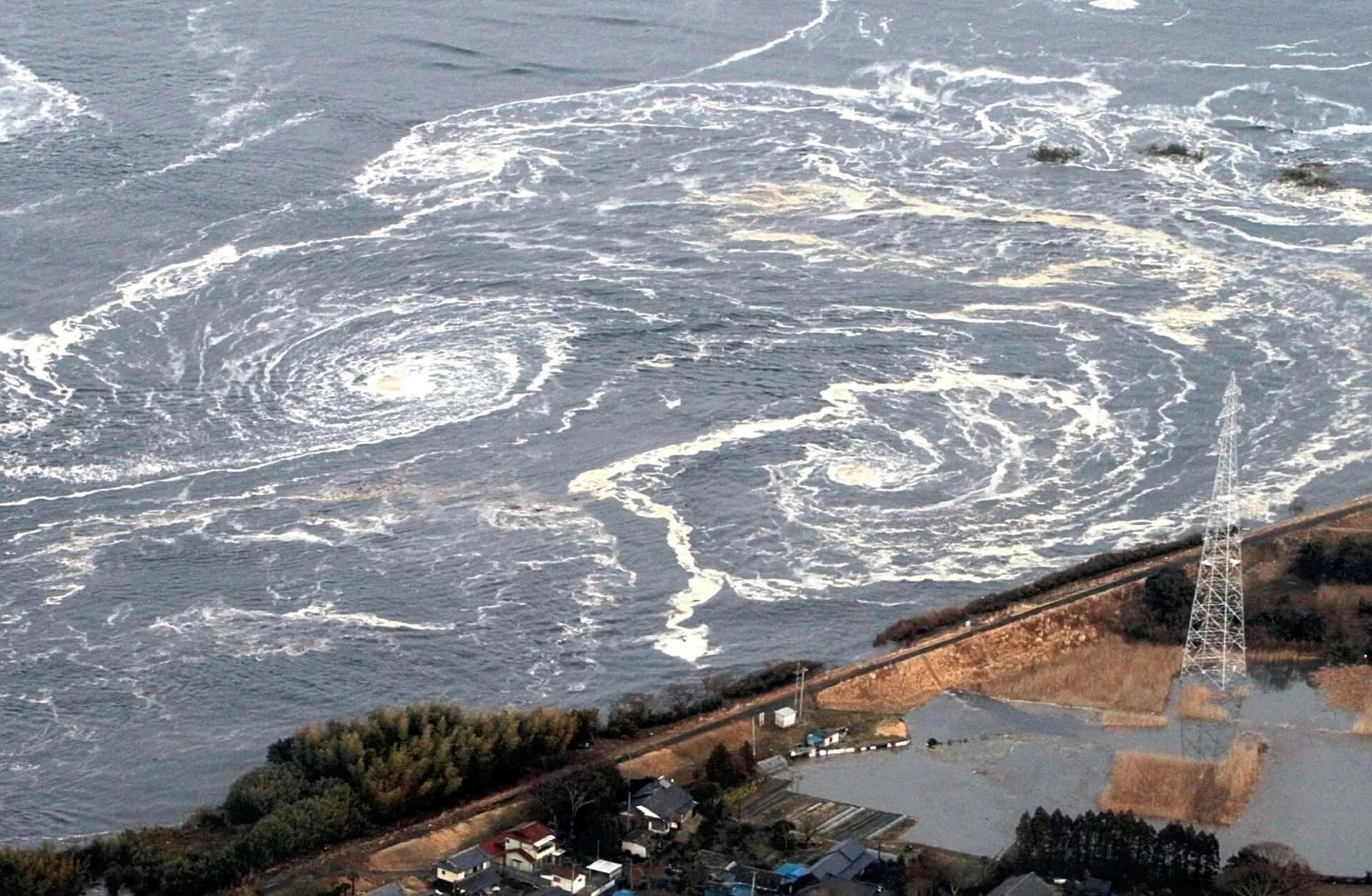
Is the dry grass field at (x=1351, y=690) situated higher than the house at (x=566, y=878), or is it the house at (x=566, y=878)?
the dry grass field at (x=1351, y=690)

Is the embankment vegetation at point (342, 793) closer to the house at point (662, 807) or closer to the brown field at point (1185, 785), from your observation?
the house at point (662, 807)

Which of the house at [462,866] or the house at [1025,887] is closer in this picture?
the house at [1025,887]

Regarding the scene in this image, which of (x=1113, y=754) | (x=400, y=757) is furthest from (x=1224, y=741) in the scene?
(x=400, y=757)

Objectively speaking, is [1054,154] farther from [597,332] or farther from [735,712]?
[735,712]

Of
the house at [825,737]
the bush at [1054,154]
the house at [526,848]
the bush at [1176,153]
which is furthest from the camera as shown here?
the bush at [1176,153]

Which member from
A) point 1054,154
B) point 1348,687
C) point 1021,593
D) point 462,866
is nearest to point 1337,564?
point 1348,687

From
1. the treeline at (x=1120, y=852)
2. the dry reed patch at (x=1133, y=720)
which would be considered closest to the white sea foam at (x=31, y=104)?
the dry reed patch at (x=1133, y=720)
